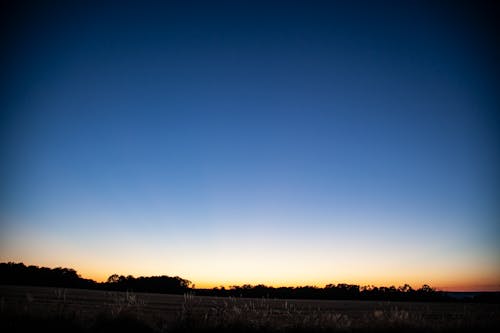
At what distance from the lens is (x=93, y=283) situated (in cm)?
8156

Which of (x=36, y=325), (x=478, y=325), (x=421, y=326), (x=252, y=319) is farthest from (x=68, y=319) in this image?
(x=478, y=325)

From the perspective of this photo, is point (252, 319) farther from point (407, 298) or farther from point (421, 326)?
point (407, 298)

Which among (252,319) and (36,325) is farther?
(252,319)

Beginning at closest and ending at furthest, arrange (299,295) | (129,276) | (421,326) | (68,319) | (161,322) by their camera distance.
→ (68,319)
(161,322)
(421,326)
(299,295)
(129,276)

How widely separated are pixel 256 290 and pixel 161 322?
7659 cm

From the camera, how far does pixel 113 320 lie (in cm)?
1072

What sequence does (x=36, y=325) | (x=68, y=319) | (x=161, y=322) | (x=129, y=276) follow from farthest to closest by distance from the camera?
1. (x=129, y=276)
2. (x=161, y=322)
3. (x=68, y=319)
4. (x=36, y=325)

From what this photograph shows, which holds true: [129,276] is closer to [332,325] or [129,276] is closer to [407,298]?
[407,298]

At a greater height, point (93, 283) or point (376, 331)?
point (376, 331)

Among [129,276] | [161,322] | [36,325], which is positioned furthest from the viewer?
[129,276]

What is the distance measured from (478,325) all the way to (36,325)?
15.7 m

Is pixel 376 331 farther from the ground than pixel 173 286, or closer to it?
farther from the ground

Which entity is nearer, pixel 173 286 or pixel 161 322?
pixel 161 322

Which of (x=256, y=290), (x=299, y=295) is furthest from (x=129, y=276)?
(x=299, y=295)
